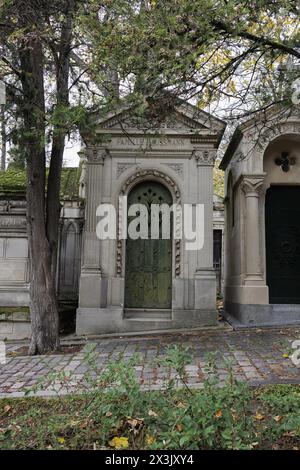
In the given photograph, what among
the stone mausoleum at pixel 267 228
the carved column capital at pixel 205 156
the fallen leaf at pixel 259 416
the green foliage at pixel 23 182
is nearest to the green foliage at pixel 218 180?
the green foliage at pixel 23 182

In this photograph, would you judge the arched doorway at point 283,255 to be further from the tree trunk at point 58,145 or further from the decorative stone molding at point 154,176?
the tree trunk at point 58,145

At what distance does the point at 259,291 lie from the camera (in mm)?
9375

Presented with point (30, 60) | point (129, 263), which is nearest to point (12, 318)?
point (129, 263)

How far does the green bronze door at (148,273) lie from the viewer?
381 inches

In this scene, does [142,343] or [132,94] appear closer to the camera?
[132,94]

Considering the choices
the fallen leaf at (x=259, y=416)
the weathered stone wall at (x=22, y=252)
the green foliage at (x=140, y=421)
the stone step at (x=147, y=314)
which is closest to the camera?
the green foliage at (x=140, y=421)

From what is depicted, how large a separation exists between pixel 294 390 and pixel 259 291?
17.1 feet

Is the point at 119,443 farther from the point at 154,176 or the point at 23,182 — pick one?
the point at 23,182

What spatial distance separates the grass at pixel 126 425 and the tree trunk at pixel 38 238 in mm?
3352

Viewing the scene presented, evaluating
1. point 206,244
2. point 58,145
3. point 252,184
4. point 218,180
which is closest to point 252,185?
point 252,184

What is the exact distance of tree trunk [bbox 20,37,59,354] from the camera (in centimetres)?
712

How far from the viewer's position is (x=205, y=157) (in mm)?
9789

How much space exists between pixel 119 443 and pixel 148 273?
6.79 metres

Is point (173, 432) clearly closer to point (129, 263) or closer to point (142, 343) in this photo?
point (142, 343)
